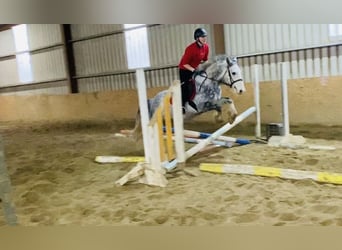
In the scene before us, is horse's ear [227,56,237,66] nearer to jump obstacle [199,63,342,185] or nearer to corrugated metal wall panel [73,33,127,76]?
jump obstacle [199,63,342,185]

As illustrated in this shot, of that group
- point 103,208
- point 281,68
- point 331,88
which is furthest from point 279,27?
point 103,208

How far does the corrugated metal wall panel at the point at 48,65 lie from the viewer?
5.11 ft

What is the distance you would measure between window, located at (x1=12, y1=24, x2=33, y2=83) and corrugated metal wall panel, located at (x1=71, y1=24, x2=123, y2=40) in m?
0.19

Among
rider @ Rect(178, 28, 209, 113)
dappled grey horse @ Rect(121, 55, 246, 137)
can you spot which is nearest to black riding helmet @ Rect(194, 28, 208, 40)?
rider @ Rect(178, 28, 209, 113)

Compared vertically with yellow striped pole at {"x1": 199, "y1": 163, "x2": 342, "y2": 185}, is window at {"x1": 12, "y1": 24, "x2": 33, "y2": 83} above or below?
above

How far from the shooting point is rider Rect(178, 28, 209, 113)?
1.46 metres

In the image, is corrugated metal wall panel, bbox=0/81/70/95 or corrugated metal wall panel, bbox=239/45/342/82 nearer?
corrugated metal wall panel, bbox=239/45/342/82

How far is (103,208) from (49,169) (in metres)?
0.27

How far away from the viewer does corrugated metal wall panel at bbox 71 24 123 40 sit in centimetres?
152

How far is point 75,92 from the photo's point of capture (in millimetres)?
1541

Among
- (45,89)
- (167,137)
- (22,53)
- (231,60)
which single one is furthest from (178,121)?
(22,53)

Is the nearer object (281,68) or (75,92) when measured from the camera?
(281,68)

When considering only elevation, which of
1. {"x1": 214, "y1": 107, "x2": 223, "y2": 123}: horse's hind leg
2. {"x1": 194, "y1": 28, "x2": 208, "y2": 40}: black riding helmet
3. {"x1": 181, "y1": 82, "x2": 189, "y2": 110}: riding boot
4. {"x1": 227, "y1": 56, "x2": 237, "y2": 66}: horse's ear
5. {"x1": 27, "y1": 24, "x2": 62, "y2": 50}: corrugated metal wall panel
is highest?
{"x1": 27, "y1": 24, "x2": 62, "y2": 50}: corrugated metal wall panel
